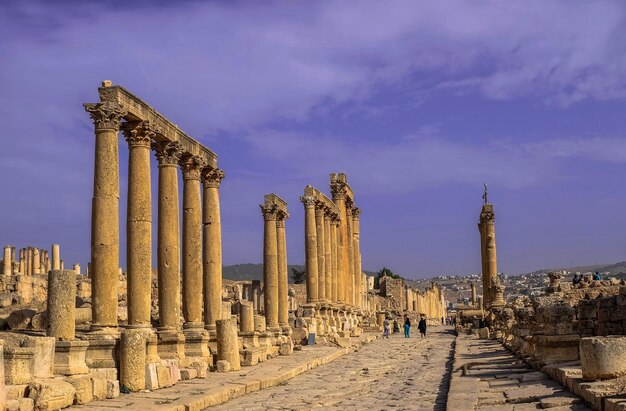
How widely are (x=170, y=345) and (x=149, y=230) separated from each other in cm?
291

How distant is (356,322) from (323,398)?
30399 mm

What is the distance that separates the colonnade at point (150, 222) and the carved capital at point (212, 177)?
3 cm

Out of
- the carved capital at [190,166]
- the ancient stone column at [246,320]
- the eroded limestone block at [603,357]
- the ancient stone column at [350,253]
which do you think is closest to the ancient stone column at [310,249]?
the ancient stone column at [350,253]

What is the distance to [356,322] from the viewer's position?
45.7 metres

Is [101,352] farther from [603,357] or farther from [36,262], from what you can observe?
[36,262]

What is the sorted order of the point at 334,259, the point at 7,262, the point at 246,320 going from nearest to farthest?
the point at 246,320 < the point at 334,259 < the point at 7,262

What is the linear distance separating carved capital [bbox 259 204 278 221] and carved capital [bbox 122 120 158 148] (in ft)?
40.0

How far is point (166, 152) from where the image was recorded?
21.0 meters

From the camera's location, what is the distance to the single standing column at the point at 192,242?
22.1 metres

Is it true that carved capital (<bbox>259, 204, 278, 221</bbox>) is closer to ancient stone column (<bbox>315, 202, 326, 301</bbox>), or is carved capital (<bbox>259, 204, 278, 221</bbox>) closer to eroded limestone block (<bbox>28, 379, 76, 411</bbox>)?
ancient stone column (<bbox>315, 202, 326, 301</bbox>)

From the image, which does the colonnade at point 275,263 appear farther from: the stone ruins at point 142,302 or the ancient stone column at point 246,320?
the ancient stone column at point 246,320

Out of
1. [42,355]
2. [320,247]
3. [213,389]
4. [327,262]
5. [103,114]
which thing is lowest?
[213,389]

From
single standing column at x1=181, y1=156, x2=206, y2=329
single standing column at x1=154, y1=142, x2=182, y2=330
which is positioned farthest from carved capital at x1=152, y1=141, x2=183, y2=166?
single standing column at x1=181, y1=156, x2=206, y2=329

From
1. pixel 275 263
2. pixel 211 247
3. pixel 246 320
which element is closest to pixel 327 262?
pixel 275 263
